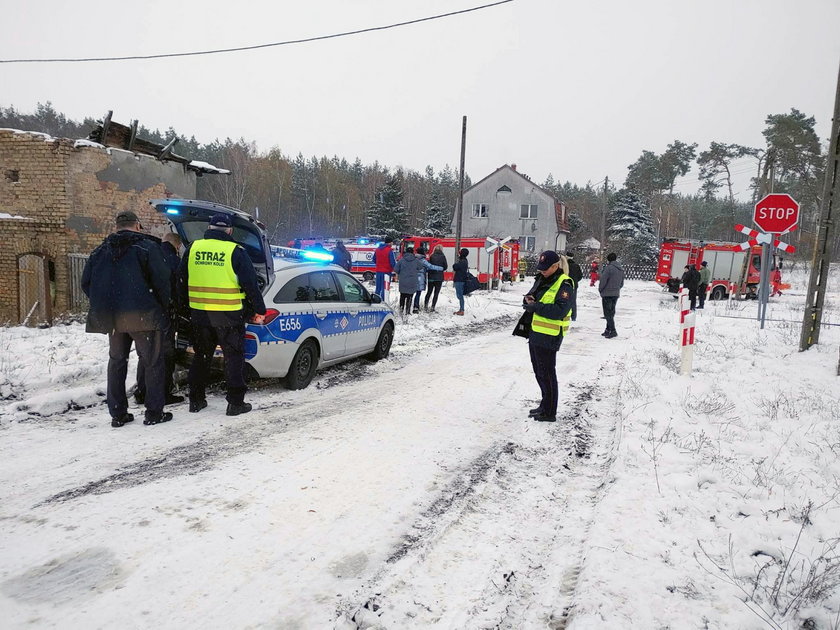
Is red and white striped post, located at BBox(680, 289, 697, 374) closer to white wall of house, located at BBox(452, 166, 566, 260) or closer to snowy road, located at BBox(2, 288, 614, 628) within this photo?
snowy road, located at BBox(2, 288, 614, 628)

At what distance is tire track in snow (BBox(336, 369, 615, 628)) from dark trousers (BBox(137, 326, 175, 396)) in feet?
10.8

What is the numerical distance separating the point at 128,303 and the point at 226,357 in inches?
42.1

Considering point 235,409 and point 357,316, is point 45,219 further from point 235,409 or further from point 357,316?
point 235,409

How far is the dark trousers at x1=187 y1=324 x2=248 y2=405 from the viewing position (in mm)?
5141

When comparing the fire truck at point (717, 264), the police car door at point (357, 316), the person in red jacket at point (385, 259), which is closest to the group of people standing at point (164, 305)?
the police car door at point (357, 316)

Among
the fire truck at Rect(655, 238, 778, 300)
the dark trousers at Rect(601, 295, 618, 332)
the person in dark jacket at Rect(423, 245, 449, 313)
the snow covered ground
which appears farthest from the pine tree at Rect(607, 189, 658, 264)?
Result: the snow covered ground

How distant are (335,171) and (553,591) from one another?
2743 inches

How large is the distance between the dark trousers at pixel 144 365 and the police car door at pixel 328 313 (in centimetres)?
201

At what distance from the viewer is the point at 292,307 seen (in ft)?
19.6

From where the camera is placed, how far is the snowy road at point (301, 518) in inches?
96.6

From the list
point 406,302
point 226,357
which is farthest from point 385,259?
point 226,357

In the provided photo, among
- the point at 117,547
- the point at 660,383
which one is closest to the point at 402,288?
the point at 660,383

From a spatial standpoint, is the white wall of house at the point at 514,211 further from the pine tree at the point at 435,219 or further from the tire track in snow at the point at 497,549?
the tire track in snow at the point at 497,549

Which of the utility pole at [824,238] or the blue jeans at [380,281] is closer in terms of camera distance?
the utility pole at [824,238]
